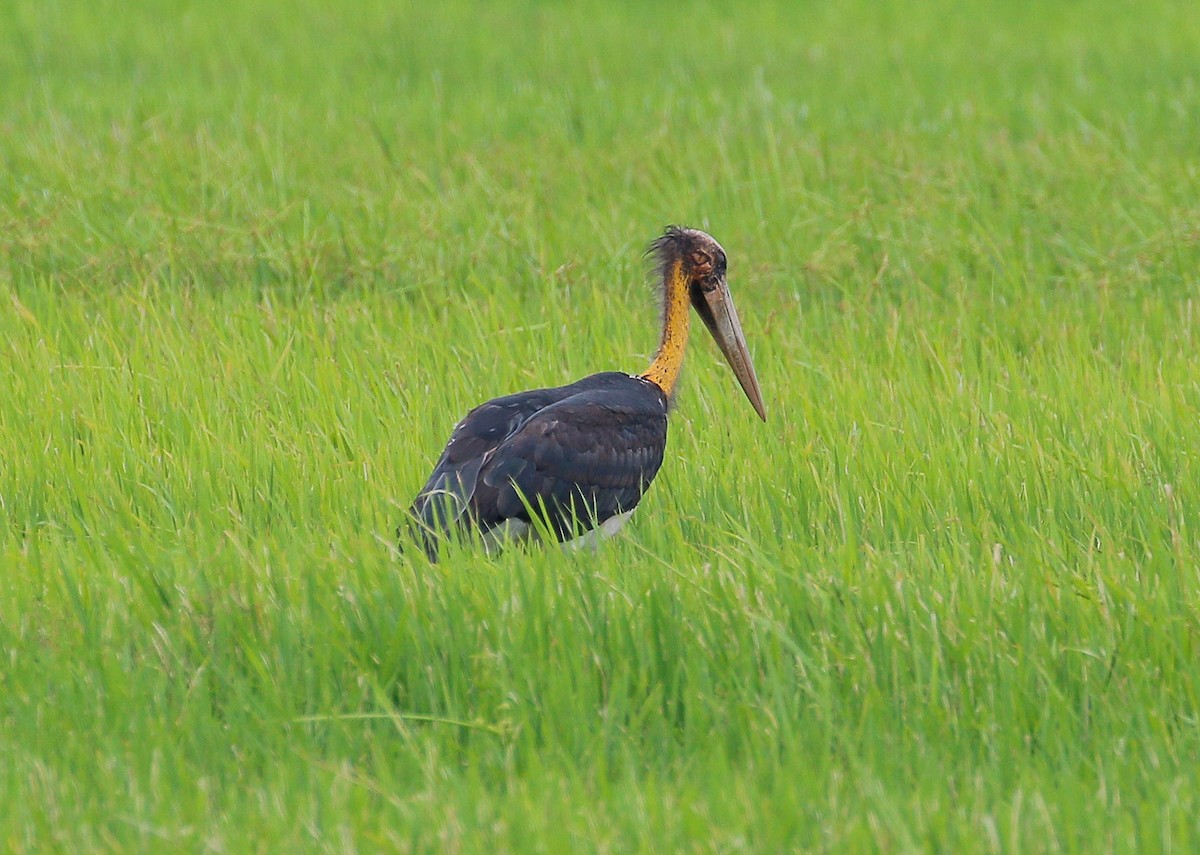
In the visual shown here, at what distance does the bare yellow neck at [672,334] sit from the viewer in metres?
5.64

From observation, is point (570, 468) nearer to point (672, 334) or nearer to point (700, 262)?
point (672, 334)

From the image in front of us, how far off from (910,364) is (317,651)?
340 cm

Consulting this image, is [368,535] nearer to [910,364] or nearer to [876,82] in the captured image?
[910,364]

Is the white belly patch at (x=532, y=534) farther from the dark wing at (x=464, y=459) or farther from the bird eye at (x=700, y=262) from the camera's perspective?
the bird eye at (x=700, y=262)

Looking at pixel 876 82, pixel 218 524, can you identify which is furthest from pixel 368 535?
pixel 876 82

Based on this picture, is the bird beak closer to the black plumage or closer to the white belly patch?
the black plumage

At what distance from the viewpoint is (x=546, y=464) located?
483 cm

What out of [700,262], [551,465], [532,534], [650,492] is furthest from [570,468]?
[700,262]

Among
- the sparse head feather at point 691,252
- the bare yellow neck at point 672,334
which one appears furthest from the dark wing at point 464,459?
the sparse head feather at point 691,252

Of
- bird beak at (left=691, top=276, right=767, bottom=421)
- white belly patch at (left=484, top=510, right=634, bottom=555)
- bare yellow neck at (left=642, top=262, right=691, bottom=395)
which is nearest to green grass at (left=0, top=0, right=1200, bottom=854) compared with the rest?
white belly patch at (left=484, top=510, right=634, bottom=555)

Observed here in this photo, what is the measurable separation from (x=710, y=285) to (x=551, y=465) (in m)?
1.29

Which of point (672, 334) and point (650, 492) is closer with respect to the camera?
point (650, 492)

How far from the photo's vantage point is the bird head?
5.78m

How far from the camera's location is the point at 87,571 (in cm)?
432
